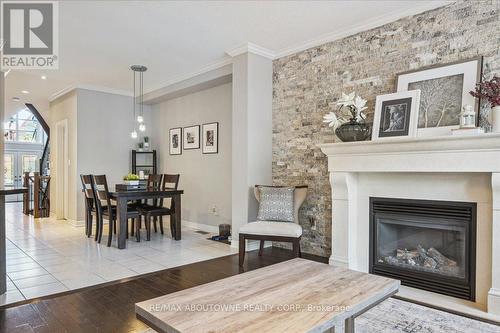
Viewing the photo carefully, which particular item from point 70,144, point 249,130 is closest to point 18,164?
point 70,144

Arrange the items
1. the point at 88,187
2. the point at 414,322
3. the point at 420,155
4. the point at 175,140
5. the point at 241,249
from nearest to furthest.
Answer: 1. the point at 414,322
2. the point at 420,155
3. the point at 241,249
4. the point at 88,187
5. the point at 175,140

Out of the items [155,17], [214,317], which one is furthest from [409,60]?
[214,317]

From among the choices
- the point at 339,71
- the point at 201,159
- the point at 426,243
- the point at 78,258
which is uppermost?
the point at 339,71

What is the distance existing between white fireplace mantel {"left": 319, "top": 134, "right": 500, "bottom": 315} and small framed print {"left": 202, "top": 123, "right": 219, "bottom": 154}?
2.59 m

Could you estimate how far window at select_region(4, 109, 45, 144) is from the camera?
12242 millimetres

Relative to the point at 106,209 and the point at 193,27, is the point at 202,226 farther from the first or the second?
the point at 193,27

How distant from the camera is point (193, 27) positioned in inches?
145

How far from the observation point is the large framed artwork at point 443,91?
2801 millimetres

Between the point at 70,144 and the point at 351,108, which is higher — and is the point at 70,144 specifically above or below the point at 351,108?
below

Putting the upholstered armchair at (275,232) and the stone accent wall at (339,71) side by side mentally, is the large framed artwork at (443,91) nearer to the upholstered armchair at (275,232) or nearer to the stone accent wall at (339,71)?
the stone accent wall at (339,71)

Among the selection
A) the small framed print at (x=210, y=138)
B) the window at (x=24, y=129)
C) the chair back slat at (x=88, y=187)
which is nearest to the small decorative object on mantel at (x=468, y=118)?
the small framed print at (x=210, y=138)

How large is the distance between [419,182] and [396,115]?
2.20 feet

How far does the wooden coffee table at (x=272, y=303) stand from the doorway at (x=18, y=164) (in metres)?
13.6

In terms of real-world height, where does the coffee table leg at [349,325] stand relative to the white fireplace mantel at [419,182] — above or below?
below
